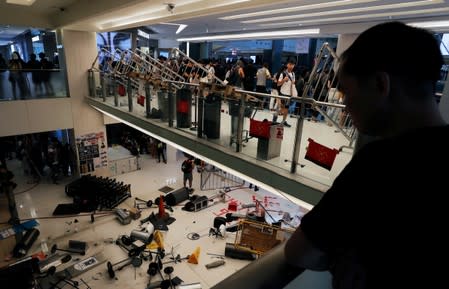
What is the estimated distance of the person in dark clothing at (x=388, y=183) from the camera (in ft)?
1.91

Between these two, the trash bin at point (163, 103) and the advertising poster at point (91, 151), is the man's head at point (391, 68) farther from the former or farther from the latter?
the advertising poster at point (91, 151)

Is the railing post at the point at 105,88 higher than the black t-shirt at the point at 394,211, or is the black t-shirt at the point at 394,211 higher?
the black t-shirt at the point at 394,211

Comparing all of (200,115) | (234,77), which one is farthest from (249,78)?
(200,115)

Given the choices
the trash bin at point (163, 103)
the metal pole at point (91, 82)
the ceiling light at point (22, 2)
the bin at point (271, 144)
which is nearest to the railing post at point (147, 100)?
the trash bin at point (163, 103)

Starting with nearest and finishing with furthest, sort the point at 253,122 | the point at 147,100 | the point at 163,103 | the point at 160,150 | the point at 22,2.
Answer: the point at 253,122, the point at 163,103, the point at 147,100, the point at 22,2, the point at 160,150

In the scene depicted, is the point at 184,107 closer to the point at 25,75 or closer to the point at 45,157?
the point at 25,75

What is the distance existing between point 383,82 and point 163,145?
546 inches

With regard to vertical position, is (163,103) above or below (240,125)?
above

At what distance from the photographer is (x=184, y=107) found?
5578mm

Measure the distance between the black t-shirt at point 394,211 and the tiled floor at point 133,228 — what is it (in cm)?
671

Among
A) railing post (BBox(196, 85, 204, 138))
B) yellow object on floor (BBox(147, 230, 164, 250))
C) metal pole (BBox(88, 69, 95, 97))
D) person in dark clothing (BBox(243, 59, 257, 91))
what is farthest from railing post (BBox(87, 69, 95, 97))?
railing post (BBox(196, 85, 204, 138))

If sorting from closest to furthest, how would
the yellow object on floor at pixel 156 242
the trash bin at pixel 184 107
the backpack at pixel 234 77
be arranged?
the trash bin at pixel 184 107
the yellow object on floor at pixel 156 242
the backpack at pixel 234 77

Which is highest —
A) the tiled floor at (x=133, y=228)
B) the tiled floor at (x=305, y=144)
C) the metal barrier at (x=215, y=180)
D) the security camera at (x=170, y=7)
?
the security camera at (x=170, y=7)

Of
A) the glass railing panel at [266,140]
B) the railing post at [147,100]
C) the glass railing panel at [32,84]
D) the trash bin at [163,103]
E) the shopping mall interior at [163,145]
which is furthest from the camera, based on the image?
the glass railing panel at [32,84]
